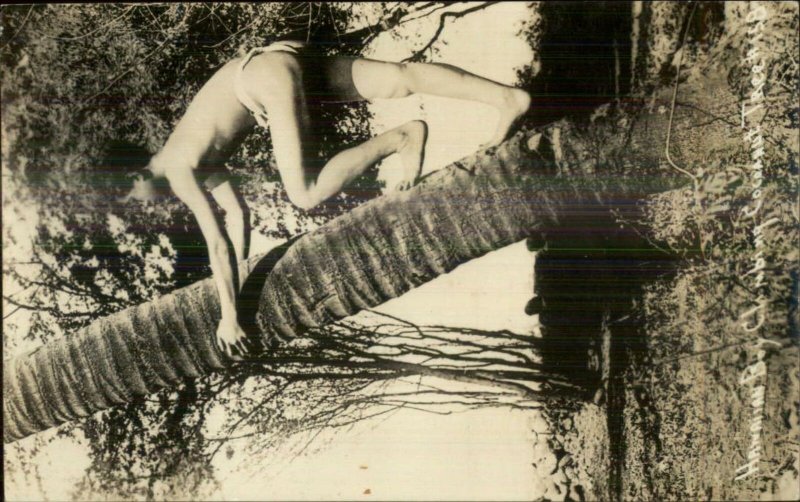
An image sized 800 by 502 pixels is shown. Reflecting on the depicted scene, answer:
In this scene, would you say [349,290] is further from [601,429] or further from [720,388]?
[720,388]

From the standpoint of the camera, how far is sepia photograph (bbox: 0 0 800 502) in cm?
281

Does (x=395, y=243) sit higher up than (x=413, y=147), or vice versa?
(x=413, y=147)

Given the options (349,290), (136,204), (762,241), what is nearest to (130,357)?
(136,204)

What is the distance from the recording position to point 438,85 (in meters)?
2.88

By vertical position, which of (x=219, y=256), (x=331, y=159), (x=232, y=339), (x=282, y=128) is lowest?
(x=232, y=339)

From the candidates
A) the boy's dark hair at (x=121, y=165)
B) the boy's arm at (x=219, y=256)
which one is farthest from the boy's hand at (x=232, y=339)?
the boy's dark hair at (x=121, y=165)

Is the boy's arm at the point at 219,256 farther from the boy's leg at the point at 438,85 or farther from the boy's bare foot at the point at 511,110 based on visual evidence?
the boy's bare foot at the point at 511,110

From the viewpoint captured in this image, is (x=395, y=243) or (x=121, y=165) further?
(x=121, y=165)

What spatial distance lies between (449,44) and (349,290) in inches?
43.3

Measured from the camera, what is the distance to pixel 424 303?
2902 millimetres

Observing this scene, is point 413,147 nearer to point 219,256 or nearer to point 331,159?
point 331,159

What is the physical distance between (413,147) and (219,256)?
936 millimetres

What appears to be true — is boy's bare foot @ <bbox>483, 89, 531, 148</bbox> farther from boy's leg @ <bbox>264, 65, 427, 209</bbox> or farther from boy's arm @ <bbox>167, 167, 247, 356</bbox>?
boy's arm @ <bbox>167, 167, 247, 356</bbox>

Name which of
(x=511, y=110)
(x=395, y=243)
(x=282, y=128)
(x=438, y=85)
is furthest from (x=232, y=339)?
(x=511, y=110)
